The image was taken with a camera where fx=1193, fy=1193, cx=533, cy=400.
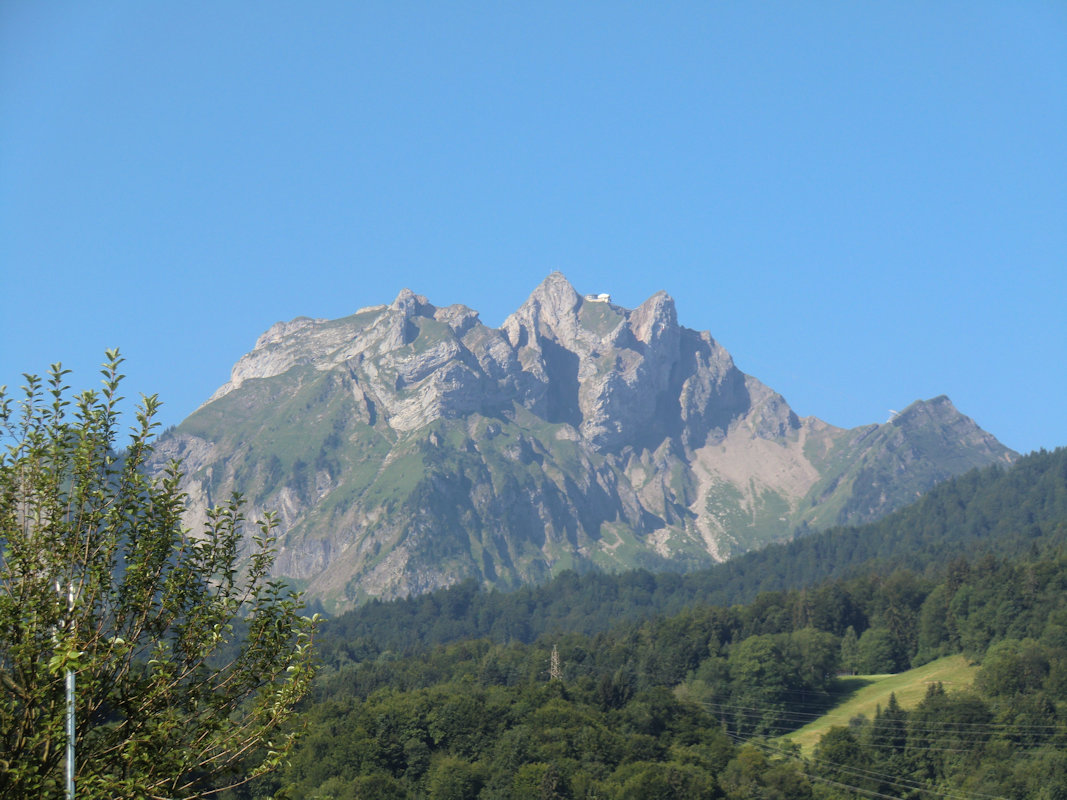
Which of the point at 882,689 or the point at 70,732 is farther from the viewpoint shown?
the point at 882,689

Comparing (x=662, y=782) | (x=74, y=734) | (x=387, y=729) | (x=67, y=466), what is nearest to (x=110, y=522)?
(x=67, y=466)

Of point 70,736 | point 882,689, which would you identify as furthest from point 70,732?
point 882,689

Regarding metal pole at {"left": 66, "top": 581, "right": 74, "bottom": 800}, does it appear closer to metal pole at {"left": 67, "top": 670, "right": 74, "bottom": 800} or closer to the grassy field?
metal pole at {"left": 67, "top": 670, "right": 74, "bottom": 800}

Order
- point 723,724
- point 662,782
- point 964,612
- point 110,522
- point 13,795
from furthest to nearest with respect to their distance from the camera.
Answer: point 964,612 < point 723,724 < point 662,782 < point 110,522 < point 13,795

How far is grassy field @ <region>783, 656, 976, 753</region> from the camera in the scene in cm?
16025

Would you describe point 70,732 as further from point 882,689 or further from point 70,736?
point 882,689

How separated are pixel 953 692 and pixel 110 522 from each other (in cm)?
15059

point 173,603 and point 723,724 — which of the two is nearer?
point 173,603

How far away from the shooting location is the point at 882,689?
176000mm

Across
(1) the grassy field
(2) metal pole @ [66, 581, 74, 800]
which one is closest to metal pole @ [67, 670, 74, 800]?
(2) metal pole @ [66, 581, 74, 800]

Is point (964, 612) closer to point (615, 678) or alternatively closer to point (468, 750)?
point (615, 678)

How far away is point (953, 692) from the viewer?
156250 millimetres

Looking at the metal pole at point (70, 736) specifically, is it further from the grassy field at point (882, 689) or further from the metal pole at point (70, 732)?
the grassy field at point (882, 689)

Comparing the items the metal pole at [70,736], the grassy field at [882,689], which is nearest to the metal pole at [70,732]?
the metal pole at [70,736]
